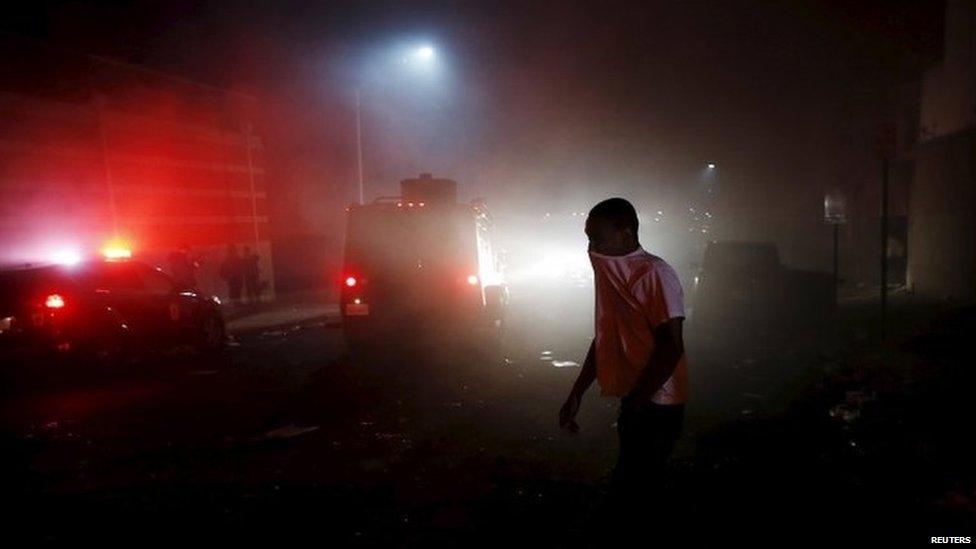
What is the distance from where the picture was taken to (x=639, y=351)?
357 cm

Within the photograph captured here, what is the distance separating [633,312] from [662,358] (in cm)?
25

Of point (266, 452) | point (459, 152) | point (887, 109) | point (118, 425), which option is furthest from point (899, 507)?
point (459, 152)

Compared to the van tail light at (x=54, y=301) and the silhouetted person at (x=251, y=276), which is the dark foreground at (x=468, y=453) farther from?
the silhouetted person at (x=251, y=276)

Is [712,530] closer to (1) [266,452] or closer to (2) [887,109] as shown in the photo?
(1) [266,452]

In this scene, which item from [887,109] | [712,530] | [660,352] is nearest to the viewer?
[660,352]

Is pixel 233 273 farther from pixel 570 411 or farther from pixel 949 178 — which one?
pixel 570 411

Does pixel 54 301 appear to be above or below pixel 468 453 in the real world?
above

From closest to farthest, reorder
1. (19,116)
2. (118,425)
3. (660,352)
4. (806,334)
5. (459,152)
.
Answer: (660,352) < (118,425) < (806,334) < (19,116) < (459,152)

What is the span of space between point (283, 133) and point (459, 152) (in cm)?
1826

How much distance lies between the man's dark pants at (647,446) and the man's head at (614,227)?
0.72m

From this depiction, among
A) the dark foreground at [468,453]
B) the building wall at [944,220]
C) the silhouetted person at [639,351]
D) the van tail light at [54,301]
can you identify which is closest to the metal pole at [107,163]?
the dark foreground at [468,453]

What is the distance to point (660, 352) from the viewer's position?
345 centimetres

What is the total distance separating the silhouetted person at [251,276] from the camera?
23.4 meters

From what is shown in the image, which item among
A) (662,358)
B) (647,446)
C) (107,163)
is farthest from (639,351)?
(107,163)
